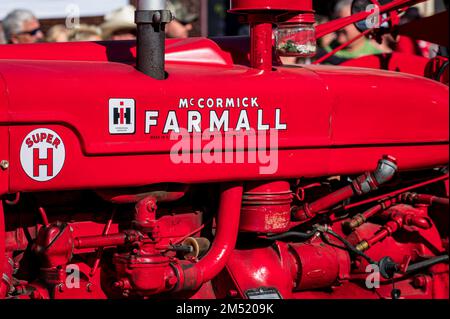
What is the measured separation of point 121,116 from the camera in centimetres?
355

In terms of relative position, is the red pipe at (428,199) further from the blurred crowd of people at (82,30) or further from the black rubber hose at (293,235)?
the blurred crowd of people at (82,30)

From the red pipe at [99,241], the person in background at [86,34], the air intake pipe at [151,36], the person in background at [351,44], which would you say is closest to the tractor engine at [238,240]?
the red pipe at [99,241]

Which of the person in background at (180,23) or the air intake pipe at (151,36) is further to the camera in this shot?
the person in background at (180,23)

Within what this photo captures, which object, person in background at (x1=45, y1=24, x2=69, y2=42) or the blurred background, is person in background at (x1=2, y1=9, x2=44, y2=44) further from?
person in background at (x1=45, y1=24, x2=69, y2=42)

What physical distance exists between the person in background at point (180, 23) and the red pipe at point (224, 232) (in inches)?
142

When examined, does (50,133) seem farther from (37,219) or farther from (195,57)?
(195,57)

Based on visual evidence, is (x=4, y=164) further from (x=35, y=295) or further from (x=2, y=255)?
(x=35, y=295)

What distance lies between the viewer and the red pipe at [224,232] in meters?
3.87

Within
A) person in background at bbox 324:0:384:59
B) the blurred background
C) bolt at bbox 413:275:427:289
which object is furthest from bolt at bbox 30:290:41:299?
person in background at bbox 324:0:384:59

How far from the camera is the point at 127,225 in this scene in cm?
384

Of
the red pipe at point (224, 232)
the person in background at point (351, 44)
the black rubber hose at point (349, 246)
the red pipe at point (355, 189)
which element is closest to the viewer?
the red pipe at point (224, 232)

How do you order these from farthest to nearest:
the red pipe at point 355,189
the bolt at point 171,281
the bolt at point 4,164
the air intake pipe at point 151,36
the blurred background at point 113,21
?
the blurred background at point 113,21 → the red pipe at point 355,189 → the bolt at point 171,281 → the air intake pipe at point 151,36 → the bolt at point 4,164

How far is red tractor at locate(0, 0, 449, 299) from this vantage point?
350cm
